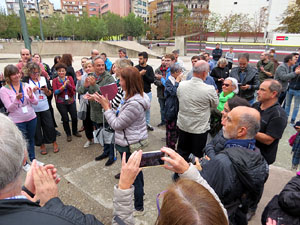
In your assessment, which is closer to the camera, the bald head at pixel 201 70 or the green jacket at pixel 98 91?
the bald head at pixel 201 70

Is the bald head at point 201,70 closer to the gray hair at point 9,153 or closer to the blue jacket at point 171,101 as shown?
the blue jacket at point 171,101

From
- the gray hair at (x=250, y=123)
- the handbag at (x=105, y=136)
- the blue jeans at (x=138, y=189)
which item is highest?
the gray hair at (x=250, y=123)

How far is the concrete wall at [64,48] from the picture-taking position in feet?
96.5

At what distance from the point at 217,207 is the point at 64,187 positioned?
300 centimetres

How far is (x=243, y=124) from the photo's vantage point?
1.72m

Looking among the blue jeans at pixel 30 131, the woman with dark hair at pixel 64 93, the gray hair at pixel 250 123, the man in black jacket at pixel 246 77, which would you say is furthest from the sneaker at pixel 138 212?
the man in black jacket at pixel 246 77

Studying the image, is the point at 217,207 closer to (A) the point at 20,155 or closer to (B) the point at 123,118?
(A) the point at 20,155

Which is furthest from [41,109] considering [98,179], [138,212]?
[138,212]

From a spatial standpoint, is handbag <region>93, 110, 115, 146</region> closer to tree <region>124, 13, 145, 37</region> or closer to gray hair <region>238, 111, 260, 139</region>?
gray hair <region>238, 111, 260, 139</region>

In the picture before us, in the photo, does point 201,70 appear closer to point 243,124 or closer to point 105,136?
point 243,124

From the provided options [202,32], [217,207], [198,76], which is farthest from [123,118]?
[202,32]

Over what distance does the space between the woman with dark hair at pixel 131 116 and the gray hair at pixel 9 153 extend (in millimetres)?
1466

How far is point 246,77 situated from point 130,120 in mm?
3494

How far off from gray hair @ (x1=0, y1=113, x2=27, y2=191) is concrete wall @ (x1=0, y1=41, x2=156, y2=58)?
93.7ft
